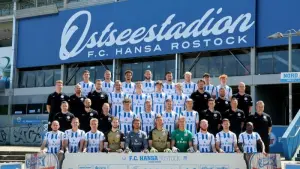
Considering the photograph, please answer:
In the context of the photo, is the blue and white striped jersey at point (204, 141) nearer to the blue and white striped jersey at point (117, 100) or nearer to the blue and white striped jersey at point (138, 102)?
the blue and white striped jersey at point (138, 102)

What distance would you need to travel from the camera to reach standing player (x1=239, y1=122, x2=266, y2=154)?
12.1m

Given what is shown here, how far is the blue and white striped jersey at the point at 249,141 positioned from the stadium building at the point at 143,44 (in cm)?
1637

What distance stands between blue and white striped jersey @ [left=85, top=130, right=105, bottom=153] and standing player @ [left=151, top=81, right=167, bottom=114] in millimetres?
2264

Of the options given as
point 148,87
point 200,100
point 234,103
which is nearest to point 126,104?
point 148,87

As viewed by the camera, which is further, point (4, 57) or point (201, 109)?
point (4, 57)

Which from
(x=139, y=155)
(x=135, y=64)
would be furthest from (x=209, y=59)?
(x=139, y=155)

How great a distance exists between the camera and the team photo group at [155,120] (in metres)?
12.0

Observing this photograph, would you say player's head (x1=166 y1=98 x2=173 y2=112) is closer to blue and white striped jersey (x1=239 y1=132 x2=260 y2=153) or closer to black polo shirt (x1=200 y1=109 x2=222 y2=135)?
black polo shirt (x1=200 y1=109 x2=222 y2=135)

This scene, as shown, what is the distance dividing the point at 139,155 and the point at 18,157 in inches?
446

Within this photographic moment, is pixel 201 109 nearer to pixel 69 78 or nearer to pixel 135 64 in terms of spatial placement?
pixel 135 64

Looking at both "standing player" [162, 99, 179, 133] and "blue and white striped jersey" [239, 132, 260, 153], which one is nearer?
"blue and white striped jersey" [239, 132, 260, 153]

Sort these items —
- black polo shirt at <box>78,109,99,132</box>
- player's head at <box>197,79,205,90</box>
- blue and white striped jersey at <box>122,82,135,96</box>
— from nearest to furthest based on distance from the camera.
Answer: black polo shirt at <box>78,109,99,132</box>
player's head at <box>197,79,205,90</box>
blue and white striped jersey at <box>122,82,135,96</box>

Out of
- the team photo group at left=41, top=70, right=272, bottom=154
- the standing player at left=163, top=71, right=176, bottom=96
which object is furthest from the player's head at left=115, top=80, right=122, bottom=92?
the standing player at left=163, top=71, right=176, bottom=96

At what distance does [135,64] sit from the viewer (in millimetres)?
34312
